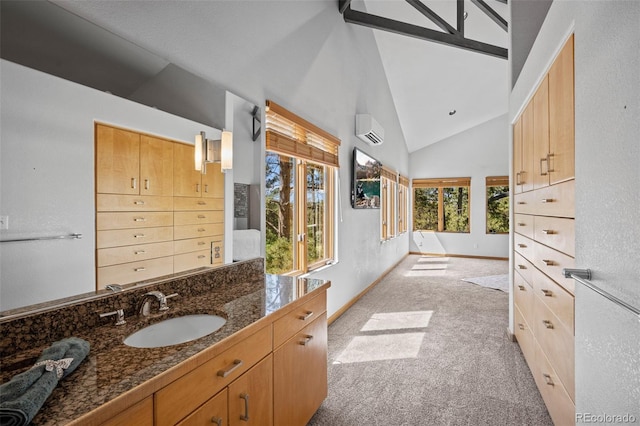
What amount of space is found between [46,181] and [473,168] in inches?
342

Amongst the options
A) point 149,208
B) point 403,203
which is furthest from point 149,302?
point 403,203

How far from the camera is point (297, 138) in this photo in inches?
114

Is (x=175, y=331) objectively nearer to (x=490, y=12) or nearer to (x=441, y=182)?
(x=490, y=12)

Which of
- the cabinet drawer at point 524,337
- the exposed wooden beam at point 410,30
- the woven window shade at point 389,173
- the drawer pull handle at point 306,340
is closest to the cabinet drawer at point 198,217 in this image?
the drawer pull handle at point 306,340

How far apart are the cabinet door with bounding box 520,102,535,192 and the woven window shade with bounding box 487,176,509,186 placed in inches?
238

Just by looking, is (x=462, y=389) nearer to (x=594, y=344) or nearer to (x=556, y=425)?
(x=556, y=425)

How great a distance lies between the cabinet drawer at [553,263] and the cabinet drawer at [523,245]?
13 cm

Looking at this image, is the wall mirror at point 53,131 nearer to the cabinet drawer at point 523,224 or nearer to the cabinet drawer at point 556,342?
the cabinet drawer at point 556,342

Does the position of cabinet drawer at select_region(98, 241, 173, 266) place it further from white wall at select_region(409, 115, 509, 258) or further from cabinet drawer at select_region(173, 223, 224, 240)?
white wall at select_region(409, 115, 509, 258)

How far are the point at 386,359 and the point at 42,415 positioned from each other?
2422 mm

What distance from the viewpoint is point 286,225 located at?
317 cm

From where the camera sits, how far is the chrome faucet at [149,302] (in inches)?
54.7

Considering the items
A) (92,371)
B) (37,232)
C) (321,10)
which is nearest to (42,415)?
(92,371)

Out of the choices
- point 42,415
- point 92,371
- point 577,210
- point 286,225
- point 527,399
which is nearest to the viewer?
point 42,415
